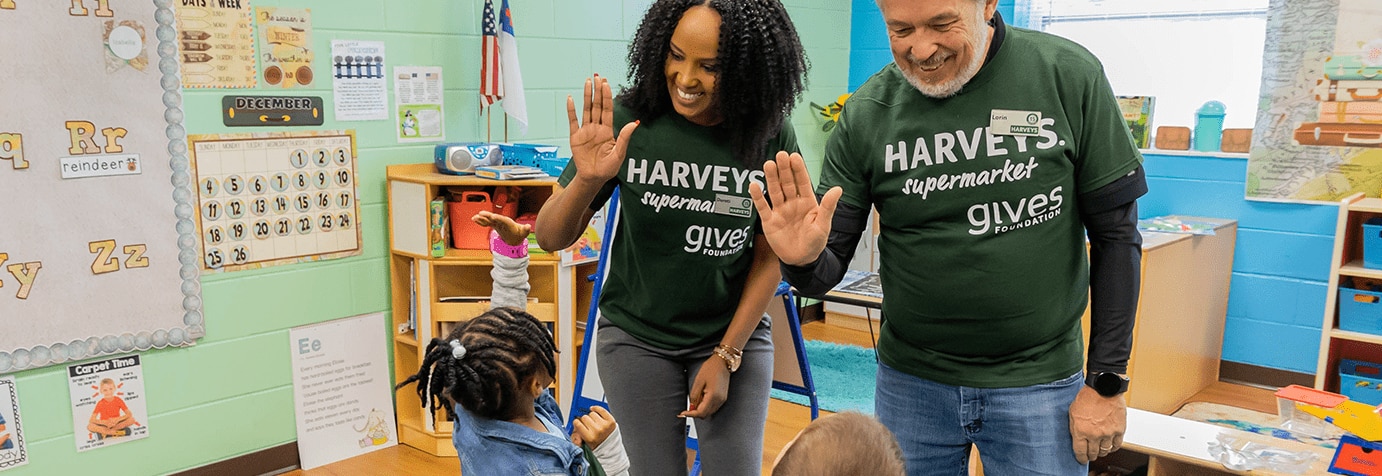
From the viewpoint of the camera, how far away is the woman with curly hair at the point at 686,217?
1.65 m

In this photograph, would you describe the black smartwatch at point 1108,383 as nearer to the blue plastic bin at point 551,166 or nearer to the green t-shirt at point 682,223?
the green t-shirt at point 682,223

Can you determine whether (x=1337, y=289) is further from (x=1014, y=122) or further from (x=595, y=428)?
(x=595, y=428)

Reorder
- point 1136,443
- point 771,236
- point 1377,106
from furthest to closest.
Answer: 1. point 1377,106
2. point 1136,443
3. point 771,236

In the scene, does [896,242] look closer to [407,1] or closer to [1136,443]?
[1136,443]

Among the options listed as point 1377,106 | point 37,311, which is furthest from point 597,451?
point 1377,106

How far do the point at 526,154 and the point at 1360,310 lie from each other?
315 cm

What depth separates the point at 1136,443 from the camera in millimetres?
2389

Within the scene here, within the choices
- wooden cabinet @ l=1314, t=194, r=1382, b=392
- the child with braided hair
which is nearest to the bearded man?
the child with braided hair

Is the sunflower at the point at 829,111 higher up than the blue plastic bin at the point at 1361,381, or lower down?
higher up

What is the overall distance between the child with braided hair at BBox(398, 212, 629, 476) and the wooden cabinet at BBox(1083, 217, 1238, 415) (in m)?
2.42

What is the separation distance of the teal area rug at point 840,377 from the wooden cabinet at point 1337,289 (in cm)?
169

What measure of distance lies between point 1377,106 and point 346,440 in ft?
13.9

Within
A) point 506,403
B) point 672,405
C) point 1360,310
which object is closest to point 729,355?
point 672,405

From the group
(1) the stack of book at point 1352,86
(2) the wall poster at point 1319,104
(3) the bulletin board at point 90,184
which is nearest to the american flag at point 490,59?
(3) the bulletin board at point 90,184
